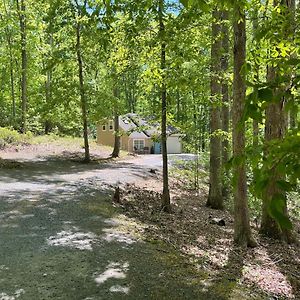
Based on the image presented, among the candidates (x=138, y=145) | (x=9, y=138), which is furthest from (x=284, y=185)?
(x=138, y=145)

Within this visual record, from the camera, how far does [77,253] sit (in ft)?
19.5

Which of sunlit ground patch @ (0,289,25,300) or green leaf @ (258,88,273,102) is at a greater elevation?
green leaf @ (258,88,273,102)

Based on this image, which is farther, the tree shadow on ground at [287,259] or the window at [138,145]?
the window at [138,145]

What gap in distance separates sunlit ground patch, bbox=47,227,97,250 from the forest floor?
17 mm

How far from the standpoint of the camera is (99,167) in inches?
734

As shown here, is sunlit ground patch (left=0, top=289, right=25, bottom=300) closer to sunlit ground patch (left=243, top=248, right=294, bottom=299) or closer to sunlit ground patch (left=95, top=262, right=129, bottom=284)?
sunlit ground patch (left=95, top=262, right=129, bottom=284)

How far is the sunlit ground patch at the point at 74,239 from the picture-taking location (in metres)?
6.36

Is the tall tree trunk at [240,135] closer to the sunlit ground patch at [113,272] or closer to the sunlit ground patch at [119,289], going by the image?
the sunlit ground patch at [113,272]

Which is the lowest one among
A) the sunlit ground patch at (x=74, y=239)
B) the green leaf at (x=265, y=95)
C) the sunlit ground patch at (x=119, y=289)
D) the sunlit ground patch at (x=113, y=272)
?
the sunlit ground patch at (x=119, y=289)

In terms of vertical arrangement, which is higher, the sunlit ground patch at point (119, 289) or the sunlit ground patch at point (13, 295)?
the sunlit ground patch at point (13, 295)

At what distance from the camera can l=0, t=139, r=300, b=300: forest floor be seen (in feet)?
16.0

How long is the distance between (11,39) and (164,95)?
22.8 m

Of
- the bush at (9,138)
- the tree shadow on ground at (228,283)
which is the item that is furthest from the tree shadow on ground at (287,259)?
the bush at (9,138)

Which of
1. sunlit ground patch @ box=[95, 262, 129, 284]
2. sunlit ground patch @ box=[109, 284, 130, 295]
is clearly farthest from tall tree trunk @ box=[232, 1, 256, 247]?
sunlit ground patch @ box=[109, 284, 130, 295]
